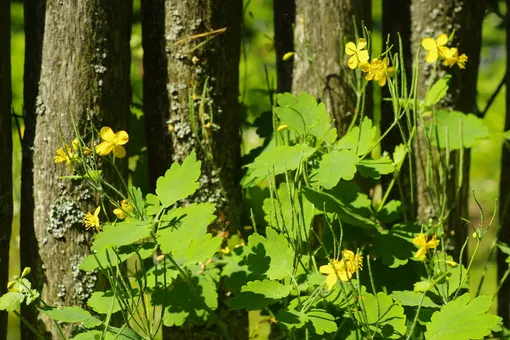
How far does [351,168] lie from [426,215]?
74cm

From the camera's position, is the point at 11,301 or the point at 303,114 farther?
the point at 303,114

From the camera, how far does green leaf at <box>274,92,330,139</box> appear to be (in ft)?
6.59

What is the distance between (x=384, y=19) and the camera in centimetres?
256

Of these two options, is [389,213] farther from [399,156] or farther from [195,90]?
[195,90]

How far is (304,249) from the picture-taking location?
6.97ft

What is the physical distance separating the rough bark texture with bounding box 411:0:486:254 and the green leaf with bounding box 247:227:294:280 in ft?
2.31

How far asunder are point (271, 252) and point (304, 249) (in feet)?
0.77

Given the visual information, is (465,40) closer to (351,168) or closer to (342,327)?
(351,168)

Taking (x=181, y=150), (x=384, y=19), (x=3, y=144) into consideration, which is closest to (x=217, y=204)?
(x=181, y=150)

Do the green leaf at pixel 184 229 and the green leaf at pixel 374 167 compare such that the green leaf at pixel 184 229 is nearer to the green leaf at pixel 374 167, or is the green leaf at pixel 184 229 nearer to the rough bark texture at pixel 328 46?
the green leaf at pixel 374 167

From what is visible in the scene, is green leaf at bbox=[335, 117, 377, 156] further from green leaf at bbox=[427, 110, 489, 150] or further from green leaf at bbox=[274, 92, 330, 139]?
green leaf at bbox=[427, 110, 489, 150]

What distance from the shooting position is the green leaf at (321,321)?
1.73 meters

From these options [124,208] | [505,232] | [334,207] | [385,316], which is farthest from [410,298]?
[505,232]

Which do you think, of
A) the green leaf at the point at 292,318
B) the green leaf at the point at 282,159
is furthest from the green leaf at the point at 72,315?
the green leaf at the point at 282,159
